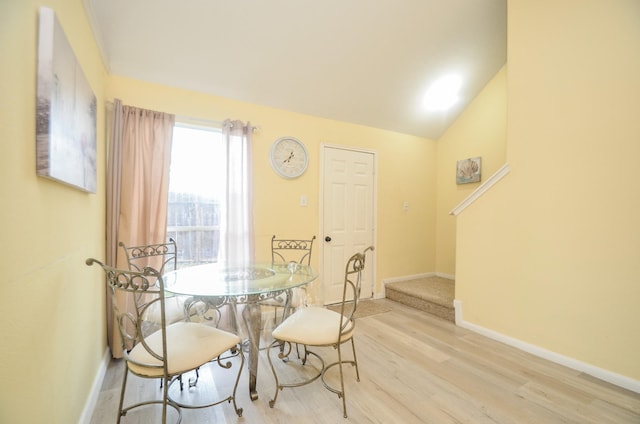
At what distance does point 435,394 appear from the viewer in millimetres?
1806

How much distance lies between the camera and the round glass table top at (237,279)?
1606 mm

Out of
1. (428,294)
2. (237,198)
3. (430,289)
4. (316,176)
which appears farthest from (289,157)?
(430,289)

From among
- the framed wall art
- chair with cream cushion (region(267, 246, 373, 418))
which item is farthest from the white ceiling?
chair with cream cushion (region(267, 246, 373, 418))

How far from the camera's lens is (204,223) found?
286 cm

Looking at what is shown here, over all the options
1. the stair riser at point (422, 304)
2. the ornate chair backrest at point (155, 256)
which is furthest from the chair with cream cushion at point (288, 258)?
the stair riser at point (422, 304)

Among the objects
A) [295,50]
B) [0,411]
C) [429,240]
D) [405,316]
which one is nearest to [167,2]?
[295,50]

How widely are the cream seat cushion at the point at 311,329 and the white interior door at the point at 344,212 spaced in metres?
1.59

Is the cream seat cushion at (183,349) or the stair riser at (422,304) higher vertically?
the cream seat cushion at (183,349)

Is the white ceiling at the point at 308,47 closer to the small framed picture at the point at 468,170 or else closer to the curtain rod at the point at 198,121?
the curtain rod at the point at 198,121

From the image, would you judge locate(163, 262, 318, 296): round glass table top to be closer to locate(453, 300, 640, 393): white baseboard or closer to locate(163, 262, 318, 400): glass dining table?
locate(163, 262, 318, 400): glass dining table

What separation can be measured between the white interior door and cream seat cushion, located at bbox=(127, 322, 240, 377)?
6.58 feet

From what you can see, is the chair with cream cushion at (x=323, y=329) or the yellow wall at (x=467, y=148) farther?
the yellow wall at (x=467, y=148)

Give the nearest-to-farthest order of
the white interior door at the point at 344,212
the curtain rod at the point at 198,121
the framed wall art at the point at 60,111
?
1. the framed wall art at the point at 60,111
2. the curtain rod at the point at 198,121
3. the white interior door at the point at 344,212

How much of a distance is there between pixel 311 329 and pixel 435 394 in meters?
0.97
